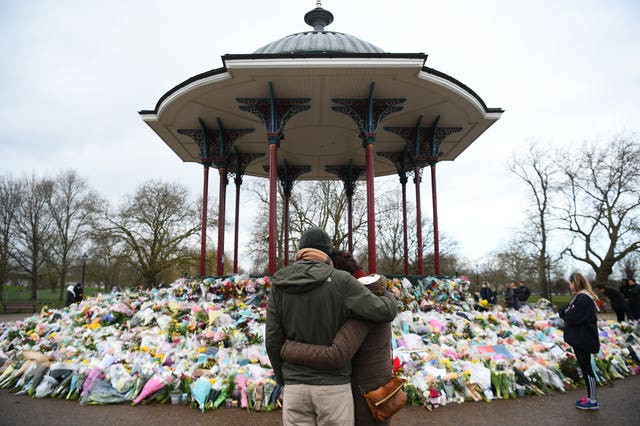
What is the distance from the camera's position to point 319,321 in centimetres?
217

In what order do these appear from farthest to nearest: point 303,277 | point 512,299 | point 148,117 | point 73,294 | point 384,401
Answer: point 512,299 → point 73,294 → point 148,117 → point 384,401 → point 303,277

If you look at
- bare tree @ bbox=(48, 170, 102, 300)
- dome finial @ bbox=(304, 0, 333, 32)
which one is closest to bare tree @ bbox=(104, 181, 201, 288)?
bare tree @ bbox=(48, 170, 102, 300)

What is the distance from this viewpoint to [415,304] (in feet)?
31.2

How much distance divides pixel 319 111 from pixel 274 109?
6.14 ft

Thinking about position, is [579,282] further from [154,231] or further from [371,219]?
[154,231]

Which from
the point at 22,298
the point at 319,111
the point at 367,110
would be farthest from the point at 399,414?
the point at 22,298

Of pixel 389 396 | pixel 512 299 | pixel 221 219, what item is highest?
pixel 221 219

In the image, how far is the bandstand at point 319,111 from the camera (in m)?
9.29

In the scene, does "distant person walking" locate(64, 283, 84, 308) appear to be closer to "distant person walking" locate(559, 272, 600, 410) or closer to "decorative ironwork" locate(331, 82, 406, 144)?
"decorative ironwork" locate(331, 82, 406, 144)

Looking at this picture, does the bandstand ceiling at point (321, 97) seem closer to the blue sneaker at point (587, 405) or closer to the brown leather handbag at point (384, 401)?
the blue sneaker at point (587, 405)

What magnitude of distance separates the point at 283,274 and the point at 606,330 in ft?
36.8

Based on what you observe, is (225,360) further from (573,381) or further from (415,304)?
(573,381)

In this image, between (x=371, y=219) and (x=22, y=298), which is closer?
(x=371, y=219)

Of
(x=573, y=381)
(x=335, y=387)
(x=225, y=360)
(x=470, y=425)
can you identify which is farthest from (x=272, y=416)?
(x=573, y=381)
